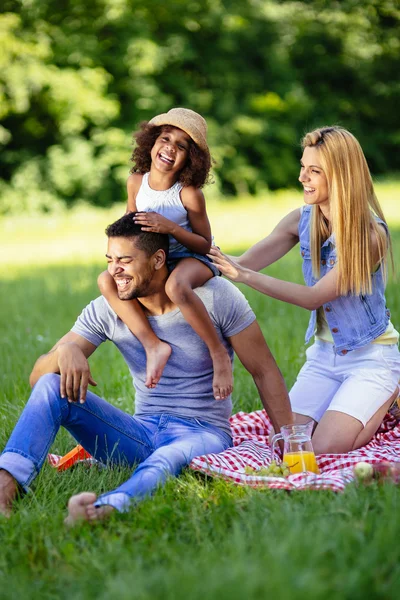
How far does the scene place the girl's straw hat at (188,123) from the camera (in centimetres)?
427

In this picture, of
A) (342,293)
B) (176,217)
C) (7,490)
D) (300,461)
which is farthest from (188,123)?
(7,490)

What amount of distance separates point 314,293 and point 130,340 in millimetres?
887

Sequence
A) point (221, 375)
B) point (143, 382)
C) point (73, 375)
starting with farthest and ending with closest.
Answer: point (143, 382) < point (221, 375) < point (73, 375)

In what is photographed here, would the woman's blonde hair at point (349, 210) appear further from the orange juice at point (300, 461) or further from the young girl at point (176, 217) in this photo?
the orange juice at point (300, 461)

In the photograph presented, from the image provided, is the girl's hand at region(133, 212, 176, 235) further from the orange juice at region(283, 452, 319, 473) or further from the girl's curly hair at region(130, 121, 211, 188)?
A: the orange juice at region(283, 452, 319, 473)

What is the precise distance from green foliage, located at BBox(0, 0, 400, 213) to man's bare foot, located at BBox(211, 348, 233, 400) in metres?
16.0

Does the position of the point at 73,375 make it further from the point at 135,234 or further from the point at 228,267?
the point at 228,267

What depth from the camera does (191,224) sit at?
427 cm

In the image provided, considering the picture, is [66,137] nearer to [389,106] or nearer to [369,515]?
[389,106]

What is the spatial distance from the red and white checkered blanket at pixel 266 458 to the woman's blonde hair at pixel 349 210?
2.54 ft

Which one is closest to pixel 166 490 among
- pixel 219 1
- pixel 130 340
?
pixel 130 340

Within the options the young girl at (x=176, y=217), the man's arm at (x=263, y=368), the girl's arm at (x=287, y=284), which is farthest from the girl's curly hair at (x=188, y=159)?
the man's arm at (x=263, y=368)

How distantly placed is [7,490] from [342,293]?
5.87ft

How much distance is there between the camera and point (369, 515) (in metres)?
2.81
